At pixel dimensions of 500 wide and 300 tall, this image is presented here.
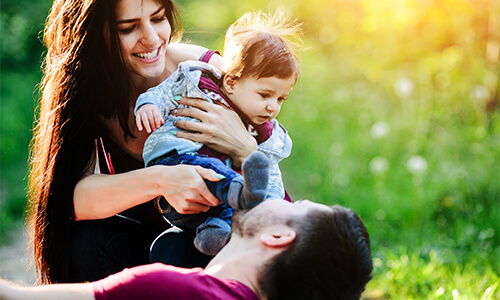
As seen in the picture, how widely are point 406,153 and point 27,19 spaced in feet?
18.4

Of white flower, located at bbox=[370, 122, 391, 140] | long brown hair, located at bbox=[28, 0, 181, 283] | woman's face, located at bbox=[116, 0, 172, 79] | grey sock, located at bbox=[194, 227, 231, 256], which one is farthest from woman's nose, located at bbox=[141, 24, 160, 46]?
white flower, located at bbox=[370, 122, 391, 140]

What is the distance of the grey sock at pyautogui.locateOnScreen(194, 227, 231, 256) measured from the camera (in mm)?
1898

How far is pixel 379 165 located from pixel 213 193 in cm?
281

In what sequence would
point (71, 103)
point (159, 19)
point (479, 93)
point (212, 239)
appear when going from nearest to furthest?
point (212, 239)
point (71, 103)
point (159, 19)
point (479, 93)

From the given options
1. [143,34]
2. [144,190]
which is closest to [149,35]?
[143,34]

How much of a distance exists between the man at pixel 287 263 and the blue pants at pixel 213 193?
0.25m

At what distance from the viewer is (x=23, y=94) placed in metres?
6.96

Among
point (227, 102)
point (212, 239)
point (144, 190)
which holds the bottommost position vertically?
point (212, 239)

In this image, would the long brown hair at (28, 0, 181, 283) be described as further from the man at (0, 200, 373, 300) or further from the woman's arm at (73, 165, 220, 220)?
the man at (0, 200, 373, 300)

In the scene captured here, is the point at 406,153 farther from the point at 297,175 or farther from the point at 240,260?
the point at 240,260

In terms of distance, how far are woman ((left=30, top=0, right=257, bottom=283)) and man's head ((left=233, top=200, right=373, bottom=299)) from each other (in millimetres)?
651

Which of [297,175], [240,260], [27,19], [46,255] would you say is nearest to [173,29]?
[46,255]

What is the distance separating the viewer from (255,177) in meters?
1.70

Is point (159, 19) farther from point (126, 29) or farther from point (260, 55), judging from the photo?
point (260, 55)
